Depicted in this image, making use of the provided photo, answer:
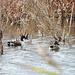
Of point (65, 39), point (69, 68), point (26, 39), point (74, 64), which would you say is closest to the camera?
point (69, 68)

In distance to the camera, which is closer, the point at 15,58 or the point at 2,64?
the point at 2,64

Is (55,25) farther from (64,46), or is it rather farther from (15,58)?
(15,58)

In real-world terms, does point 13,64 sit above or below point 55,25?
below

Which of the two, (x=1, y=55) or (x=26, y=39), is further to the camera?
(x=26, y=39)

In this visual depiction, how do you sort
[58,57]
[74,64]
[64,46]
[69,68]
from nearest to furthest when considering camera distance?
[69,68]
[74,64]
[58,57]
[64,46]

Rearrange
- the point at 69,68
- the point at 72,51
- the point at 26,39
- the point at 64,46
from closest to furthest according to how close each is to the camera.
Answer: the point at 69,68, the point at 72,51, the point at 64,46, the point at 26,39

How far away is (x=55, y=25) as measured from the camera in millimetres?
11594

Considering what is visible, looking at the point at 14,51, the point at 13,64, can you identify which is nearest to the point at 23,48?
the point at 14,51

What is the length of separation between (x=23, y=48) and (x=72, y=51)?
2.37m

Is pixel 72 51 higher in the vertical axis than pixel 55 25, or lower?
lower

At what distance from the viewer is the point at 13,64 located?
8.17 m

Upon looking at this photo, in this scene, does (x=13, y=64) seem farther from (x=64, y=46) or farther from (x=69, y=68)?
(x=64, y=46)

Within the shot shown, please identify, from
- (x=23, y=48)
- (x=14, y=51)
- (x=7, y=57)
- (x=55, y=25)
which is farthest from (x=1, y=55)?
(x=55, y=25)

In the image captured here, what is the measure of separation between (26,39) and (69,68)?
743 cm
